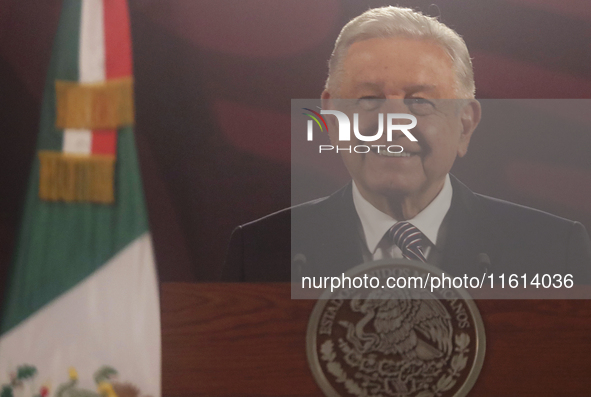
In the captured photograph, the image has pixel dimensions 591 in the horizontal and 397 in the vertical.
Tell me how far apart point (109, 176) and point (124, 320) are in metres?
0.68

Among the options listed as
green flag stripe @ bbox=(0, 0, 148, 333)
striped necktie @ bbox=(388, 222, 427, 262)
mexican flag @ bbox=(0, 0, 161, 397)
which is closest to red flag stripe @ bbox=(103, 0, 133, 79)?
mexican flag @ bbox=(0, 0, 161, 397)

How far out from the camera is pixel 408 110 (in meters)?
2.38

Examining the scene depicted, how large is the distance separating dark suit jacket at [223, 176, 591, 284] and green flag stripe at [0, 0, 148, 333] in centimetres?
54

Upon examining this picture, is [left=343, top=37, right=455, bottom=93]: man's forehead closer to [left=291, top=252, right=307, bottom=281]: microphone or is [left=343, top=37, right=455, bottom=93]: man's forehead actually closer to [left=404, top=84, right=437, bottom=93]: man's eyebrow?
[left=404, top=84, right=437, bottom=93]: man's eyebrow

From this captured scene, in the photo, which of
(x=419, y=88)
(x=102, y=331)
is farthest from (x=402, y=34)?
(x=102, y=331)

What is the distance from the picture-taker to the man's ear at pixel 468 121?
A: 2.39m

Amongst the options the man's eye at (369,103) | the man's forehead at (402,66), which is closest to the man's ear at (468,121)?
the man's forehead at (402,66)

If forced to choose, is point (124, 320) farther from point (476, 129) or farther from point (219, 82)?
point (476, 129)

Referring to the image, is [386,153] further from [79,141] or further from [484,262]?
[79,141]

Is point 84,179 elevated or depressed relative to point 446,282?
elevated

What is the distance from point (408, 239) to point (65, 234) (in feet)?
5.30

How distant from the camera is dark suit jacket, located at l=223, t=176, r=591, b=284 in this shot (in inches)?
92.4

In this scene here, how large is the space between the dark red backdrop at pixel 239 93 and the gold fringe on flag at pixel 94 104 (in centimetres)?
8

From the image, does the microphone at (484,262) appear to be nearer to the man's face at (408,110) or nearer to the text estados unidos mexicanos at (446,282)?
the text estados unidos mexicanos at (446,282)
